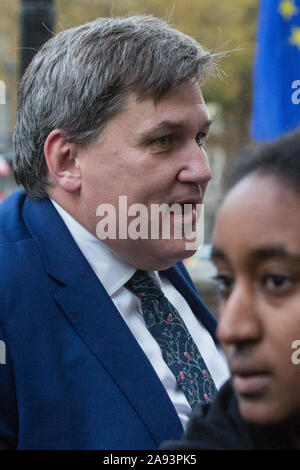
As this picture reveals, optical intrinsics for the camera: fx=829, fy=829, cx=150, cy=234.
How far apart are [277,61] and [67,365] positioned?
7.60 ft

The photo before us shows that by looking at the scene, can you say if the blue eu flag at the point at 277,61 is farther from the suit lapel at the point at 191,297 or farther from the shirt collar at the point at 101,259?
the shirt collar at the point at 101,259

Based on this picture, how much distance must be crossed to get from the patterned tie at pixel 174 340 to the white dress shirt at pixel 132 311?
19 mm

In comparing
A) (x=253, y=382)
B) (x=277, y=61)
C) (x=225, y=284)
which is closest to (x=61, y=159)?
(x=225, y=284)

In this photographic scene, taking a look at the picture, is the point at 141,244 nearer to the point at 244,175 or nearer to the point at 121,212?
the point at 121,212

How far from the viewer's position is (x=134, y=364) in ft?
7.45

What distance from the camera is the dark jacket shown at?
1.31 m

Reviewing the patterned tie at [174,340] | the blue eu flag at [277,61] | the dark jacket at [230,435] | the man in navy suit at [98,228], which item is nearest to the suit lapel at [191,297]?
the man in navy suit at [98,228]

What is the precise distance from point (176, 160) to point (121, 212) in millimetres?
236

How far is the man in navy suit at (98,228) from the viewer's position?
7.22ft

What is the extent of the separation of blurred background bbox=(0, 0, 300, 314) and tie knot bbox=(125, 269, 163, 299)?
350 millimetres

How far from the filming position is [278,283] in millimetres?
1215

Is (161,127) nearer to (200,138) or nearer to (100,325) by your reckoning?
(200,138)

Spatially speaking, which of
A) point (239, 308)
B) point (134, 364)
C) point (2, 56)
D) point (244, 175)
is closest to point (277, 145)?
point (244, 175)

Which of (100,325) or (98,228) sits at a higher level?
(98,228)
